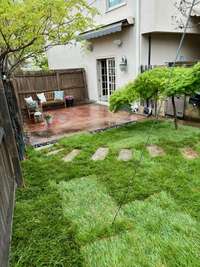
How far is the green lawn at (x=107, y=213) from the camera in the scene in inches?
78.4

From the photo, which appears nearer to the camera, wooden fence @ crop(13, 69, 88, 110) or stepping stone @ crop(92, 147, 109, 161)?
stepping stone @ crop(92, 147, 109, 161)

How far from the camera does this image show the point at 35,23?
411cm

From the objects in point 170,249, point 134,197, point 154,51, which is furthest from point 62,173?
point 154,51

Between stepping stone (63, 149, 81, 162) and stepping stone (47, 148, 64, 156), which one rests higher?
stepping stone (63, 149, 81, 162)

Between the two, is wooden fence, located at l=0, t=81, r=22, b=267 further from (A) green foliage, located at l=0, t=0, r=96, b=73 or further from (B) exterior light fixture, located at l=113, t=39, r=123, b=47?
(B) exterior light fixture, located at l=113, t=39, r=123, b=47

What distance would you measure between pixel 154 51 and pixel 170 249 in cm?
740

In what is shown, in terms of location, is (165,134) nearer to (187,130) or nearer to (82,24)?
(187,130)

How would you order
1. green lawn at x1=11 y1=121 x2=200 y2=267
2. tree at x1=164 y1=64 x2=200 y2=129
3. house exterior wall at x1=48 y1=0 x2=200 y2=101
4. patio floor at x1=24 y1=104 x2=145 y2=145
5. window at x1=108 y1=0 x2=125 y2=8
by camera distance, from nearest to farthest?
green lawn at x1=11 y1=121 x2=200 y2=267
tree at x1=164 y1=64 x2=200 y2=129
patio floor at x1=24 y1=104 x2=145 y2=145
house exterior wall at x1=48 y1=0 x2=200 y2=101
window at x1=108 y1=0 x2=125 y2=8

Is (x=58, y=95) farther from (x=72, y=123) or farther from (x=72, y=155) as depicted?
(x=72, y=155)

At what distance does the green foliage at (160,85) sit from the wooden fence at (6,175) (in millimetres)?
3312

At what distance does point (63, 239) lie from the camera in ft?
7.25

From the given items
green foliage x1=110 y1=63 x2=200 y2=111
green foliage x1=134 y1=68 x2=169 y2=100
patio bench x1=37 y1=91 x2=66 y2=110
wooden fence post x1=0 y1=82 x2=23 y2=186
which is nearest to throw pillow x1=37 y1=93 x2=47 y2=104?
patio bench x1=37 y1=91 x2=66 y2=110

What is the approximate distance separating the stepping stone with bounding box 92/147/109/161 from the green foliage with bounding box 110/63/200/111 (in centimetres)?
166

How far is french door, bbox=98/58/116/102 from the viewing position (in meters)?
9.44
